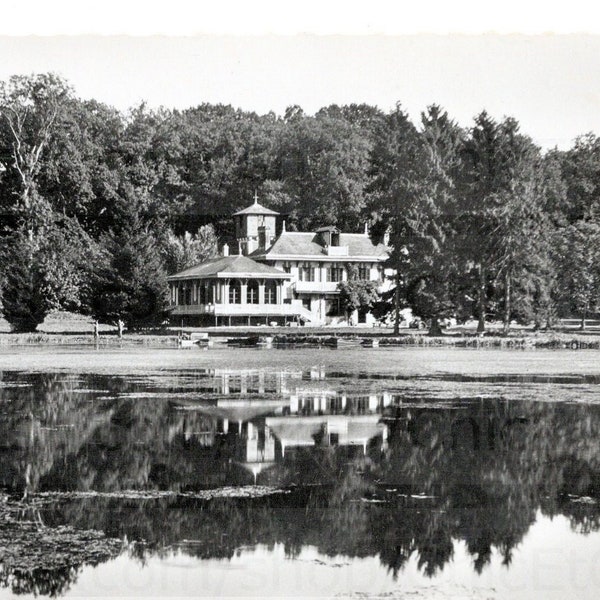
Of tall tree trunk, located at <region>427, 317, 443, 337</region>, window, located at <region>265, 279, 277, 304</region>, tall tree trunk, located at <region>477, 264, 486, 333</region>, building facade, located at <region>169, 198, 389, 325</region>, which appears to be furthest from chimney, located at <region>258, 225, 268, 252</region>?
tall tree trunk, located at <region>477, 264, 486, 333</region>

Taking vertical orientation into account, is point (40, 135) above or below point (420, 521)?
above

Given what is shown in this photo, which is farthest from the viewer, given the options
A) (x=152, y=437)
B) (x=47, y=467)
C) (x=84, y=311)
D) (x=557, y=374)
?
(x=84, y=311)

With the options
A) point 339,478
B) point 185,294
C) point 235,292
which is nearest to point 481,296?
point 235,292

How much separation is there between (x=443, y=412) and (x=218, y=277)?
56.5m

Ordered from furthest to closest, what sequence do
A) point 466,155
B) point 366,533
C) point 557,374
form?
point 466,155 → point 557,374 → point 366,533

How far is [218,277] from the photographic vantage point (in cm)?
7781

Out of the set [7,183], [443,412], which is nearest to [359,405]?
[443,412]

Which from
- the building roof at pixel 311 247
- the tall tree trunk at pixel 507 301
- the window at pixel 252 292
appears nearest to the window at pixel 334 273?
the building roof at pixel 311 247

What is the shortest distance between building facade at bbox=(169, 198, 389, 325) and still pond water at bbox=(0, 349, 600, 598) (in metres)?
A: 52.1

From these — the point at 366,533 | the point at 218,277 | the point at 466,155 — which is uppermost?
the point at 466,155

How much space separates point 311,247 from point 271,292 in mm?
8000

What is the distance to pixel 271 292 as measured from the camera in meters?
81.0

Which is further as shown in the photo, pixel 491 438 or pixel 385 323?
pixel 385 323

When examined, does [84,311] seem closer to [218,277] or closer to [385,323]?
[218,277]
